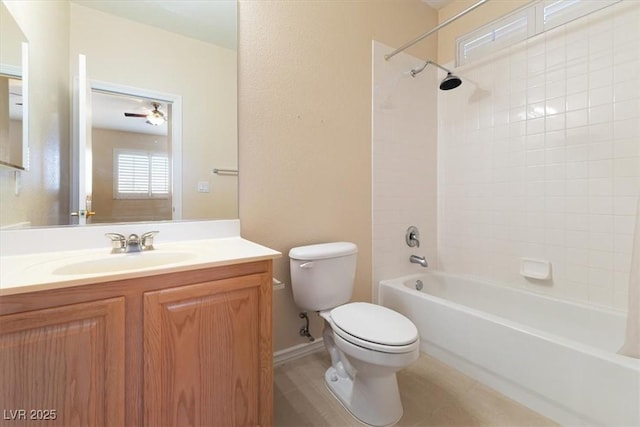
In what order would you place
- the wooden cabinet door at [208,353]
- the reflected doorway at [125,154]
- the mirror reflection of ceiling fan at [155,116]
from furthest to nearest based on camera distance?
1. the mirror reflection of ceiling fan at [155,116]
2. the reflected doorway at [125,154]
3. the wooden cabinet door at [208,353]

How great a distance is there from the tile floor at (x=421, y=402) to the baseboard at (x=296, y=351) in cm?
4

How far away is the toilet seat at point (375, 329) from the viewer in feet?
3.82

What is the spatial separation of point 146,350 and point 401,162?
1957 mm

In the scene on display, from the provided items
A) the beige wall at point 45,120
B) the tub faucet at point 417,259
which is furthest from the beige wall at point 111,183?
the tub faucet at point 417,259

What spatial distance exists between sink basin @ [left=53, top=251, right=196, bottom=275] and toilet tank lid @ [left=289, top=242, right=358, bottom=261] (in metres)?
0.56

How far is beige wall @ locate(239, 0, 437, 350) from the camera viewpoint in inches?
62.0

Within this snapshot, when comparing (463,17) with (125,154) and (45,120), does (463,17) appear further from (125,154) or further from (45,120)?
(45,120)

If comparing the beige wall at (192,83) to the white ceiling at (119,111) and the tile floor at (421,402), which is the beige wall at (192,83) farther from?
the tile floor at (421,402)

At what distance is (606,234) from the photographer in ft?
5.20

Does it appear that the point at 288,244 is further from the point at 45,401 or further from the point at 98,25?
the point at 98,25

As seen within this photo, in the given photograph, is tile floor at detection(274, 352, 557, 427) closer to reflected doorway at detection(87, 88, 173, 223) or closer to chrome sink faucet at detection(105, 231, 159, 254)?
chrome sink faucet at detection(105, 231, 159, 254)

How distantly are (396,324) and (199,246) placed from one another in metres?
0.97

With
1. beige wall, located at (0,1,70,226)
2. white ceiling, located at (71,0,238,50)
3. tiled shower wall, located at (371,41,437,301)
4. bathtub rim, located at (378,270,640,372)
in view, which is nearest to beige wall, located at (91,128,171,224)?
beige wall, located at (0,1,70,226)

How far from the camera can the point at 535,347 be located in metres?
1.31
